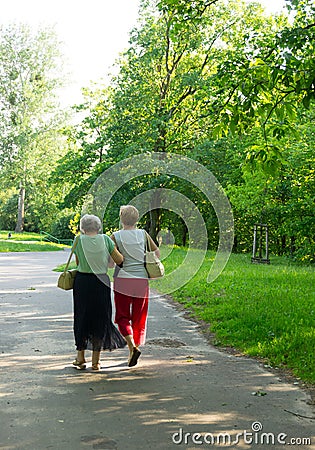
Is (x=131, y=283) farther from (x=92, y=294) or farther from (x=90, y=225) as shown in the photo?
(x=90, y=225)

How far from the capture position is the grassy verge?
809 cm

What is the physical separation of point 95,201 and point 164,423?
290 inches

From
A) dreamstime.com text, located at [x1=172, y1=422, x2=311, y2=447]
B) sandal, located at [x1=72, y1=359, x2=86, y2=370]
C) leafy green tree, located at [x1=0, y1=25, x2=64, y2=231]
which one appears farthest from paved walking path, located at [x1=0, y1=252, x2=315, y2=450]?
leafy green tree, located at [x1=0, y1=25, x2=64, y2=231]

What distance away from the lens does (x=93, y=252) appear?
722 cm

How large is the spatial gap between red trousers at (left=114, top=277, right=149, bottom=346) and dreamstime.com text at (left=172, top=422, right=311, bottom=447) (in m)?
2.54

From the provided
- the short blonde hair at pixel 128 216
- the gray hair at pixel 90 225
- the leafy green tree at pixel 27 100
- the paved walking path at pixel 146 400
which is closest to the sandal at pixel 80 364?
the paved walking path at pixel 146 400

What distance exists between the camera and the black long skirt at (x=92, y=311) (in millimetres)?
7125

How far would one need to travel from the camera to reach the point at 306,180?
26.9 m

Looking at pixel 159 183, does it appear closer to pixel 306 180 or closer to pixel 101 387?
pixel 306 180

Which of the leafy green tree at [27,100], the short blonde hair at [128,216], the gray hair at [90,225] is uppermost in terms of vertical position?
the leafy green tree at [27,100]

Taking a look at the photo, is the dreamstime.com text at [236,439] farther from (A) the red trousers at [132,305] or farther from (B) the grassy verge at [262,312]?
(A) the red trousers at [132,305]

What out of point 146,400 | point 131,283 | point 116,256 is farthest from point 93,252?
point 146,400

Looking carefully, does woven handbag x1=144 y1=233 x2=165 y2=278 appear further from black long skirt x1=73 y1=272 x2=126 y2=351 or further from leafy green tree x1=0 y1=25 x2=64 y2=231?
leafy green tree x1=0 y1=25 x2=64 y2=231

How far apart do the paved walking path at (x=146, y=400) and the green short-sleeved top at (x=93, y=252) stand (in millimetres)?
1247
